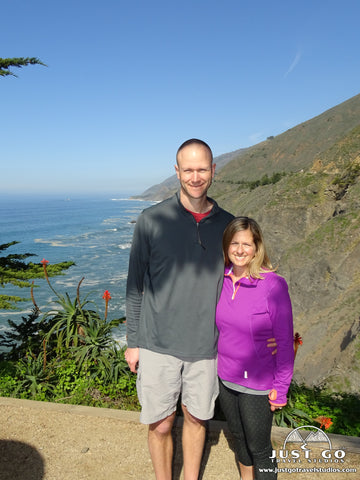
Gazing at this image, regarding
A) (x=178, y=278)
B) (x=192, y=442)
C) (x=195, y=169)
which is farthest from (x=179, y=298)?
(x=192, y=442)

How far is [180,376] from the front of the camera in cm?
242

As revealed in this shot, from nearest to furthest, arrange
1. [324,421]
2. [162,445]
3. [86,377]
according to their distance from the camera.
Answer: [162,445] → [324,421] → [86,377]

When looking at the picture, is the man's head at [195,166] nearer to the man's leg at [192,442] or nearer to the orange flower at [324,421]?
the man's leg at [192,442]

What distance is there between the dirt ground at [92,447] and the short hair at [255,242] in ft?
6.20

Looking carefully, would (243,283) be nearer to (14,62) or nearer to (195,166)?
(195,166)

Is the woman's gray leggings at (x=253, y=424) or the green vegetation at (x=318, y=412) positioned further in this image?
the green vegetation at (x=318, y=412)

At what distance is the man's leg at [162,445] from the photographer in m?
2.47

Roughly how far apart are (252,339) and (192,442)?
39.4 inches

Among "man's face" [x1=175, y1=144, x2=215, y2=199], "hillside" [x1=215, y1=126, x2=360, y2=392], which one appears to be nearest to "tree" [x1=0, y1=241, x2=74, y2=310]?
"man's face" [x1=175, y1=144, x2=215, y2=199]

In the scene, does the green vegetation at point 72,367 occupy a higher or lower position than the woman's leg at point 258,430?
lower

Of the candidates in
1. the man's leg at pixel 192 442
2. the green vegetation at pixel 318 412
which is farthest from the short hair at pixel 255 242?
the green vegetation at pixel 318 412

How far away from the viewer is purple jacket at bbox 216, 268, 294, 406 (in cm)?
217

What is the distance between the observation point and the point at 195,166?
2295 mm

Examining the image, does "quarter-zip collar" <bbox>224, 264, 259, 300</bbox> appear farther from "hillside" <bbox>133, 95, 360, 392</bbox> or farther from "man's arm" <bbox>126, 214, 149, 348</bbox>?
"hillside" <bbox>133, 95, 360, 392</bbox>
